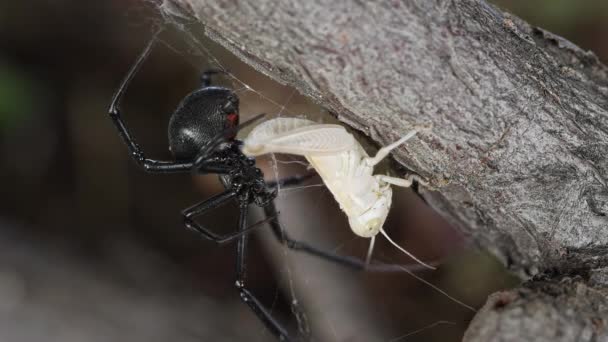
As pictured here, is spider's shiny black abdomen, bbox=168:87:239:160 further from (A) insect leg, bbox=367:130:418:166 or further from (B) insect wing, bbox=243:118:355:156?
(A) insect leg, bbox=367:130:418:166

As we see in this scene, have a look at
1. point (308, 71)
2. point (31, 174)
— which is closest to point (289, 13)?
point (308, 71)

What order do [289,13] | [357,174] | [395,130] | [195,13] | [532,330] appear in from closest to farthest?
[289,13] < [195,13] < [532,330] < [395,130] < [357,174]

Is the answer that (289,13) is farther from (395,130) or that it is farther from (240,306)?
(240,306)

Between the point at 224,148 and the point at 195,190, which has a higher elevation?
the point at 224,148

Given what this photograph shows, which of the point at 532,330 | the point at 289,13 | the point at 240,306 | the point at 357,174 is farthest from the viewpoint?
the point at 240,306

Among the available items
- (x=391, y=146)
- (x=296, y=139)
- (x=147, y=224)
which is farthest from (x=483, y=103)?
(x=147, y=224)

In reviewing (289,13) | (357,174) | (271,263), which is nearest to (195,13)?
(289,13)

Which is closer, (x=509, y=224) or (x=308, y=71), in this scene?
(x=308, y=71)

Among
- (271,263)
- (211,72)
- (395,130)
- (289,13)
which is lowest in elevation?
(271,263)
